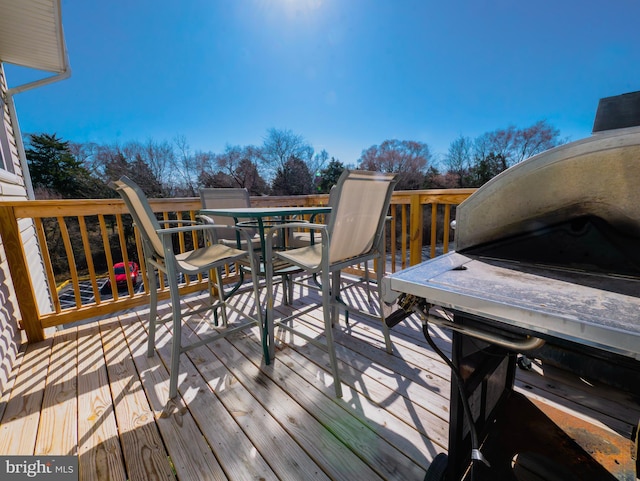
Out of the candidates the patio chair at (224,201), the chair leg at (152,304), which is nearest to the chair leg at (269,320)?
the chair leg at (152,304)

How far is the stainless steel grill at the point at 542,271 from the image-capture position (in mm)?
487

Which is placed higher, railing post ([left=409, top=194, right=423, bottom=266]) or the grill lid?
the grill lid

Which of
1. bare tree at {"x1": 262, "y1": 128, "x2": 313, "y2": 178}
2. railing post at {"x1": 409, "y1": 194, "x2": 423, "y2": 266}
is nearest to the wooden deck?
railing post at {"x1": 409, "y1": 194, "x2": 423, "y2": 266}

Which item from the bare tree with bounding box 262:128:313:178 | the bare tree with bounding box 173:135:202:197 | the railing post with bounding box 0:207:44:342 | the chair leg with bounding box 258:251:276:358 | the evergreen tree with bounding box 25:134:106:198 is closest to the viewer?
the chair leg with bounding box 258:251:276:358

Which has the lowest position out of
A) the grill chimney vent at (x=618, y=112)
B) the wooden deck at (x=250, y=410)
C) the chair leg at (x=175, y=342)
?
the wooden deck at (x=250, y=410)

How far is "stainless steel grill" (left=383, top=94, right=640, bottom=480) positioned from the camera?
49 cm

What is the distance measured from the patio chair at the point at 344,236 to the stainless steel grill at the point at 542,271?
68 cm

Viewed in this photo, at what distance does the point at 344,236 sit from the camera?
65.2 inches

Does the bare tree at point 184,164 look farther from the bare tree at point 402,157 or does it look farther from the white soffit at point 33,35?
the white soffit at point 33,35

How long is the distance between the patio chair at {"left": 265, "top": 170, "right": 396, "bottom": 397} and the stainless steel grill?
684 mm

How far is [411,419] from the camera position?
1.37 metres

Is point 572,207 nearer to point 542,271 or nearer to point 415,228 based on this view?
point 542,271

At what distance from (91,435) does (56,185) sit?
60.6 ft

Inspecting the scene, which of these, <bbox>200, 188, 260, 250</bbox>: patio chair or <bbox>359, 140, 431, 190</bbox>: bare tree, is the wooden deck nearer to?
<bbox>200, 188, 260, 250</bbox>: patio chair
